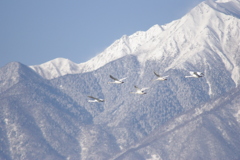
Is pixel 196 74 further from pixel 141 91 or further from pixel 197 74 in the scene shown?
pixel 141 91

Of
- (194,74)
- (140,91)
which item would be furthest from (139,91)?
(194,74)

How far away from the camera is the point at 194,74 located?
195125 millimetres

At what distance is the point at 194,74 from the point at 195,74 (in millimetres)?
547

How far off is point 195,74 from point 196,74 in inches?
13.8

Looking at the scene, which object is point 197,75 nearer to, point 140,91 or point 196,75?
point 196,75

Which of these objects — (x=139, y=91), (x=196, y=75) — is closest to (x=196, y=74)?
(x=196, y=75)

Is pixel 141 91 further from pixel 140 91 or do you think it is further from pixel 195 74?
pixel 195 74

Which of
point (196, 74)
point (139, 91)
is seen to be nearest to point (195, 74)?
point (196, 74)

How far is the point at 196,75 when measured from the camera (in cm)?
19438

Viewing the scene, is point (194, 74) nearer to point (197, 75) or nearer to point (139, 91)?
point (197, 75)

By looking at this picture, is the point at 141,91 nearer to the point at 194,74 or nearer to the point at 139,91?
the point at 139,91

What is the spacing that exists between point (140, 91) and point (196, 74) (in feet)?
58.2

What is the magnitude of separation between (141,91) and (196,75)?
17.9m

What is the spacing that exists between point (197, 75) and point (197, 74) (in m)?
0.69
